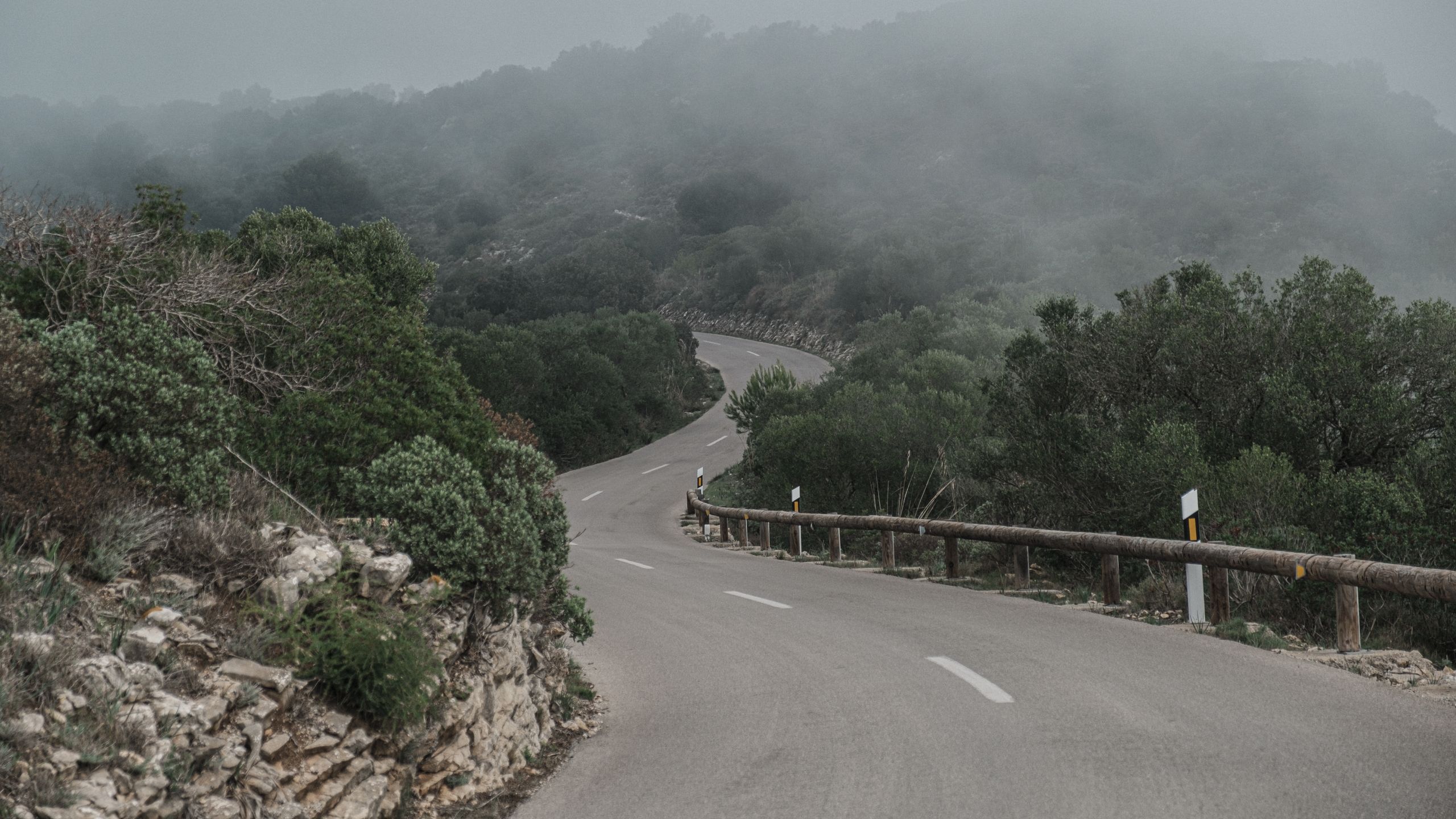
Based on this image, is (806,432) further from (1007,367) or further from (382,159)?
(382,159)

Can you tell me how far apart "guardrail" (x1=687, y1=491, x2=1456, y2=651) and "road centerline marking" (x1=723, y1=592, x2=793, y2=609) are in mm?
3167

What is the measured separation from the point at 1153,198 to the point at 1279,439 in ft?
224

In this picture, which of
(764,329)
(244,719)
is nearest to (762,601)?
(244,719)

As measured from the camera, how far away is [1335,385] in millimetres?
13602

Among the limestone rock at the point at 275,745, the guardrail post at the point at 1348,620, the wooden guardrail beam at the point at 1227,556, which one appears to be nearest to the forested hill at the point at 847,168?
the wooden guardrail beam at the point at 1227,556

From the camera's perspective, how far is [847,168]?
115 metres

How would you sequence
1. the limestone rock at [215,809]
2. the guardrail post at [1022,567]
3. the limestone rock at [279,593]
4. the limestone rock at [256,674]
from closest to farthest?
1. the limestone rock at [215,809]
2. the limestone rock at [256,674]
3. the limestone rock at [279,593]
4. the guardrail post at [1022,567]

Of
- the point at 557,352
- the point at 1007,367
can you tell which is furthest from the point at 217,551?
the point at 557,352

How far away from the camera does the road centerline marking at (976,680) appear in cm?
727

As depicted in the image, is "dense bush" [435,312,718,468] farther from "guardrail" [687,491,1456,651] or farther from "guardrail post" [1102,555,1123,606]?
"guardrail post" [1102,555,1123,606]

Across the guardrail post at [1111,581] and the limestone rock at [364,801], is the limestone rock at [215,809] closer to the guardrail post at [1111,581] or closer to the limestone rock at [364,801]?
the limestone rock at [364,801]

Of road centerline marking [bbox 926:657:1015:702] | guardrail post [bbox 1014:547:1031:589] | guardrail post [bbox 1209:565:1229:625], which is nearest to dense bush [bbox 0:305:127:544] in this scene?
road centerline marking [bbox 926:657:1015:702]

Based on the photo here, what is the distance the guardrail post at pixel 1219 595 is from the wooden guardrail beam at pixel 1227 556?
0.15 metres

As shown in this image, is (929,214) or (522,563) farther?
(929,214)
